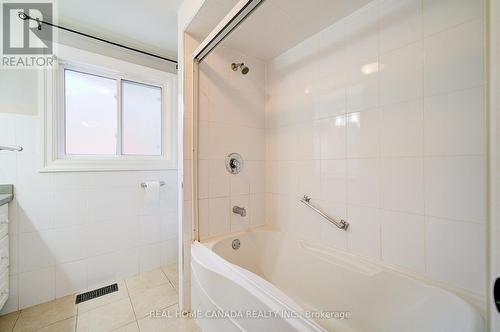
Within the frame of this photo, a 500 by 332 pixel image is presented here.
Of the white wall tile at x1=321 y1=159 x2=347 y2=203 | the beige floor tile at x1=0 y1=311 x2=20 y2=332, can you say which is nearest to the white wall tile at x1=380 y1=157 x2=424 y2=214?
the white wall tile at x1=321 y1=159 x2=347 y2=203

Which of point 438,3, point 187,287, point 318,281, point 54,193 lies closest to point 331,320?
point 318,281

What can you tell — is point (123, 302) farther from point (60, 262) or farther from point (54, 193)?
point (54, 193)

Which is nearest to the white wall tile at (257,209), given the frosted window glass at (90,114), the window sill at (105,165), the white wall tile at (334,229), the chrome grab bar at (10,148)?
the white wall tile at (334,229)

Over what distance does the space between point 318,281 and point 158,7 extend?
2319 mm

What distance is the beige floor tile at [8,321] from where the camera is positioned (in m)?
1.35

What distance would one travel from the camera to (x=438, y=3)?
1.02 meters

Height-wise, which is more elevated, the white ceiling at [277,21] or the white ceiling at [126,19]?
the white ceiling at [126,19]

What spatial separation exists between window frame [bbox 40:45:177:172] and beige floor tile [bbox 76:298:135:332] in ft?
3.71

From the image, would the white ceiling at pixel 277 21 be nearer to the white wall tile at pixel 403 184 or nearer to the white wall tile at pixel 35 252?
the white wall tile at pixel 403 184

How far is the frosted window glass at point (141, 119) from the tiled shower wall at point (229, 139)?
92 cm

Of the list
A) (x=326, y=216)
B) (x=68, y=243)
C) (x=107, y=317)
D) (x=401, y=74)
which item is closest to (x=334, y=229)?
(x=326, y=216)

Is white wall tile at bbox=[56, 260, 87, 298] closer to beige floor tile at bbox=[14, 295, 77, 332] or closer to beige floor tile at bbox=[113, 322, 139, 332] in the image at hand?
beige floor tile at bbox=[14, 295, 77, 332]

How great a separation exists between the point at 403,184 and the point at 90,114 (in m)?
2.58

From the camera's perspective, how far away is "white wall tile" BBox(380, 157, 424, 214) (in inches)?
43.2
